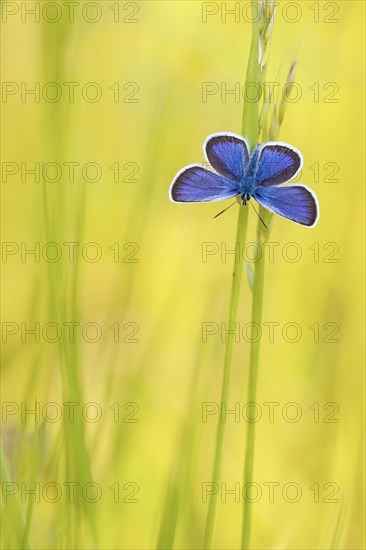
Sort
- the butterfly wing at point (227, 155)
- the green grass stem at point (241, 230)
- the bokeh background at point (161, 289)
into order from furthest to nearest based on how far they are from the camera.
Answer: the bokeh background at point (161, 289) → the butterfly wing at point (227, 155) → the green grass stem at point (241, 230)

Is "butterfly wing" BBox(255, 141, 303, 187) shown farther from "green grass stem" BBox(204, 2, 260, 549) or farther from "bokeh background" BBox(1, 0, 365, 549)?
"bokeh background" BBox(1, 0, 365, 549)

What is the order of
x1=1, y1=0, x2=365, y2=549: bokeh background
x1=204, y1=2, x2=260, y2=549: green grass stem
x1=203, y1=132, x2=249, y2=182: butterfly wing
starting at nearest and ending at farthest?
x1=204, y1=2, x2=260, y2=549: green grass stem → x1=203, y1=132, x2=249, y2=182: butterfly wing → x1=1, y1=0, x2=365, y2=549: bokeh background

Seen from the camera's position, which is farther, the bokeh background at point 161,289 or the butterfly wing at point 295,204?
the bokeh background at point 161,289

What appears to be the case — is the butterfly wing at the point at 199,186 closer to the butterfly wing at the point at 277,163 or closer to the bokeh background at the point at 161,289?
the butterfly wing at the point at 277,163

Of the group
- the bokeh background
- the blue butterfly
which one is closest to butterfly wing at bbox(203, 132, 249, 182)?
the blue butterfly

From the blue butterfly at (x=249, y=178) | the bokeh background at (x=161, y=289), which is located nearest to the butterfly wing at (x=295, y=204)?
the blue butterfly at (x=249, y=178)

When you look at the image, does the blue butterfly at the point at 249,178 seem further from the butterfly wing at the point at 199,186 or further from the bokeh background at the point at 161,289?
the bokeh background at the point at 161,289

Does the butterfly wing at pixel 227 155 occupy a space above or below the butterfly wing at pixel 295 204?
above

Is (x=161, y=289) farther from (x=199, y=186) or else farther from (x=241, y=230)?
(x=241, y=230)

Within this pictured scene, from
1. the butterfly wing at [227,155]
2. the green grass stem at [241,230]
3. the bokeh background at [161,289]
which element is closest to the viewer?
the green grass stem at [241,230]
